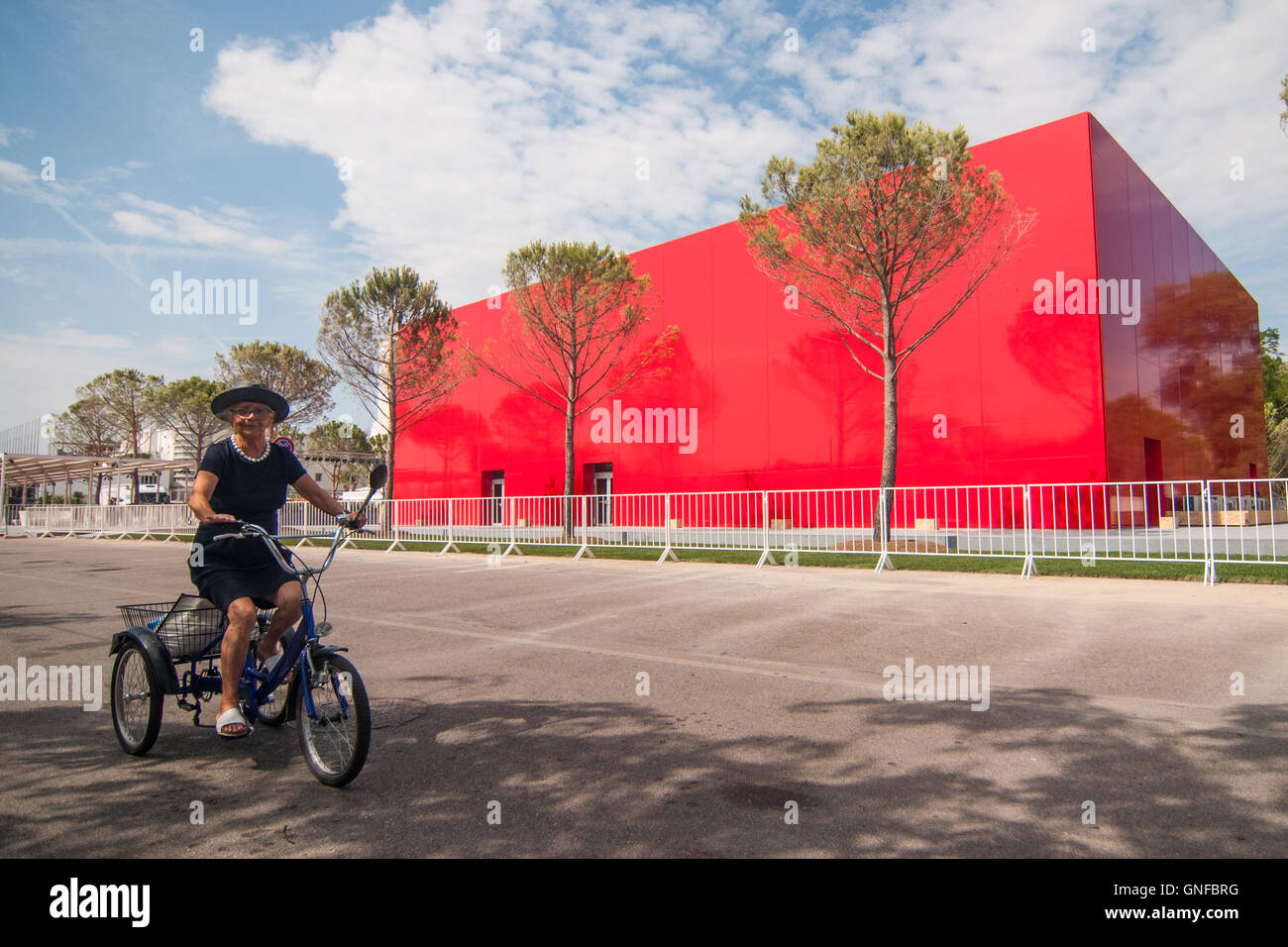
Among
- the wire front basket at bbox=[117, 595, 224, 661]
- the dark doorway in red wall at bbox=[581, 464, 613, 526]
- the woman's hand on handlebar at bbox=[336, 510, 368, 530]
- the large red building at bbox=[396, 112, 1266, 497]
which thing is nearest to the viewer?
the wire front basket at bbox=[117, 595, 224, 661]

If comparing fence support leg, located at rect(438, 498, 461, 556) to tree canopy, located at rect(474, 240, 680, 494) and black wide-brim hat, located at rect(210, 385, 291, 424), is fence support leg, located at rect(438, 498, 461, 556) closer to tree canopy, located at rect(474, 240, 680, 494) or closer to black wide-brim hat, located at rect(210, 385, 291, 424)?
tree canopy, located at rect(474, 240, 680, 494)

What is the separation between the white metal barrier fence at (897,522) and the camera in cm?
1167

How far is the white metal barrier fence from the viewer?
11672 mm

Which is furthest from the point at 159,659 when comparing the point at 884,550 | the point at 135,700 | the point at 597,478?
the point at 597,478

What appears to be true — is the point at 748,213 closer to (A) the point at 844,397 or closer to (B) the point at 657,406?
(A) the point at 844,397

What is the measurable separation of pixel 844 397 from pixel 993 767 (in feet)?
62.8

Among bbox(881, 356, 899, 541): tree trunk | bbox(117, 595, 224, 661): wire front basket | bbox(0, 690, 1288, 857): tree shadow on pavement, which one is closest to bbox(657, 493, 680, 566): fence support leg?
bbox(881, 356, 899, 541): tree trunk

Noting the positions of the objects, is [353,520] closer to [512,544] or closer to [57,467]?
[512,544]

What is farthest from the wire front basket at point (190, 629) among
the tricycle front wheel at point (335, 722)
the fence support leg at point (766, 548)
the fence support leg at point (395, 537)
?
the fence support leg at point (395, 537)

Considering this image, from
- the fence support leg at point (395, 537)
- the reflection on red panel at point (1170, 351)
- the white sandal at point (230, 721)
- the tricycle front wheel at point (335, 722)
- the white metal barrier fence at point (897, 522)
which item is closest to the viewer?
the tricycle front wheel at point (335, 722)

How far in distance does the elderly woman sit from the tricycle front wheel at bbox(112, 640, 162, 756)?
398mm

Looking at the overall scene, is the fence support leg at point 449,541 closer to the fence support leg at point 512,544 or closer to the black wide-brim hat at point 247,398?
the fence support leg at point 512,544
